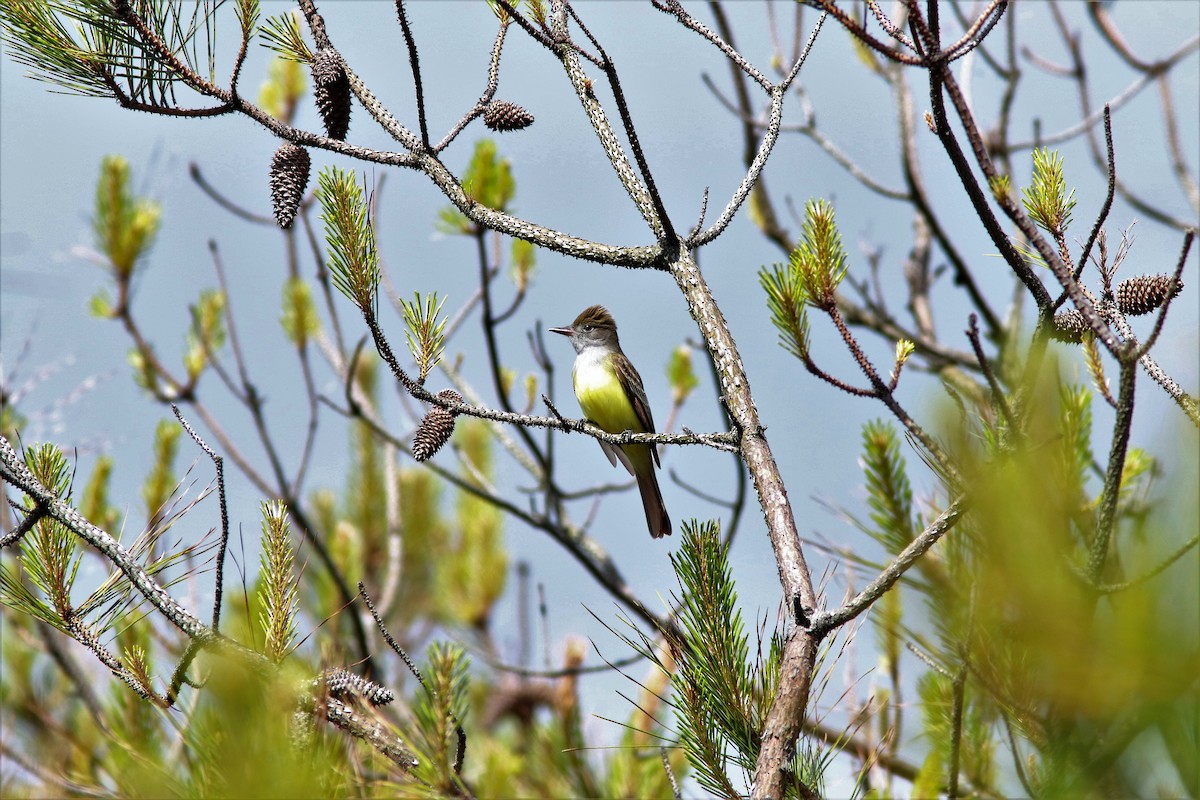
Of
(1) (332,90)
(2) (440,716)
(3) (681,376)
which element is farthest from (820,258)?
(3) (681,376)

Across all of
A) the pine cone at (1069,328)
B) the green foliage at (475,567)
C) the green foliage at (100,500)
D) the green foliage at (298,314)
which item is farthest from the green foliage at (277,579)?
the green foliage at (475,567)

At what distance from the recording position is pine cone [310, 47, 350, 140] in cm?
237

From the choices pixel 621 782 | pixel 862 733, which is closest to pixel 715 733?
pixel 621 782

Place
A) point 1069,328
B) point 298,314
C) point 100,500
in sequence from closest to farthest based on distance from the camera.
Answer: point 1069,328
point 100,500
point 298,314

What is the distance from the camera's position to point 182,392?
5.60m

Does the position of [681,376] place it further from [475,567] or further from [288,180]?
[288,180]

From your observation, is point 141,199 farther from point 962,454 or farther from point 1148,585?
point 1148,585

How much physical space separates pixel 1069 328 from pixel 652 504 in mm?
4221

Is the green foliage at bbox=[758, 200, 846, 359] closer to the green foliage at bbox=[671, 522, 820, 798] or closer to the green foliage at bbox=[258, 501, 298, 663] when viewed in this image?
the green foliage at bbox=[671, 522, 820, 798]

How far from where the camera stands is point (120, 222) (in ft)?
18.2

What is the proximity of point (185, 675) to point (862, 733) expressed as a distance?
268 cm

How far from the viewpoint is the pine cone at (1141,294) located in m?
2.04

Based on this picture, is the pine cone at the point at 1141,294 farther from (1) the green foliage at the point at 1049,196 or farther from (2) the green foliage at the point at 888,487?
(2) the green foliage at the point at 888,487

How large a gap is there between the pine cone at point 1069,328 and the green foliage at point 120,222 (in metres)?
4.82
